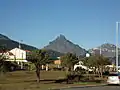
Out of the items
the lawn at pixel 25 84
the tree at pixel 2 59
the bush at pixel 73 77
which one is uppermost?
the tree at pixel 2 59

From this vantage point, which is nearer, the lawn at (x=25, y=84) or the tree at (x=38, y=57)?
the lawn at (x=25, y=84)

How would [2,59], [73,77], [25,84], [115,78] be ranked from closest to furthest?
[2,59] → [115,78] → [25,84] → [73,77]

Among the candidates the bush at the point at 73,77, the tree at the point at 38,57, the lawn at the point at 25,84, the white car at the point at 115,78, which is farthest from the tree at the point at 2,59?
the bush at the point at 73,77

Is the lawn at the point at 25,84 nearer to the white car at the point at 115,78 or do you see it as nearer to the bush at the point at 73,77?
the bush at the point at 73,77

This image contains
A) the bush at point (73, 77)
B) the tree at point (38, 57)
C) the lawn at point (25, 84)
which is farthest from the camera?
the bush at point (73, 77)

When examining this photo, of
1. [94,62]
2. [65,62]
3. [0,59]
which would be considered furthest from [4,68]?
[94,62]

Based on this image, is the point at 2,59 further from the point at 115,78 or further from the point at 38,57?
the point at 115,78

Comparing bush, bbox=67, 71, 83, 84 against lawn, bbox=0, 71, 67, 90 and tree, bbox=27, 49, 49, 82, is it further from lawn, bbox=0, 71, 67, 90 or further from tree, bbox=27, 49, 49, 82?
tree, bbox=27, 49, 49, 82

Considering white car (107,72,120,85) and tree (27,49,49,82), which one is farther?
tree (27,49,49,82)

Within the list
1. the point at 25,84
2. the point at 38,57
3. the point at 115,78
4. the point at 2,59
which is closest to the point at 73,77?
the point at 38,57

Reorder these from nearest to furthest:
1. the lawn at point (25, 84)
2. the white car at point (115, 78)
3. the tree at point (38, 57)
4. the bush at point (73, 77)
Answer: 1. the lawn at point (25, 84)
2. the white car at point (115, 78)
3. the tree at point (38, 57)
4. the bush at point (73, 77)

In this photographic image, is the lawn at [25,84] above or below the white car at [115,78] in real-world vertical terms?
below

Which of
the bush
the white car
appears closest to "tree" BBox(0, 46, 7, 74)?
the white car

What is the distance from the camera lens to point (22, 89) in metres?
31.2
